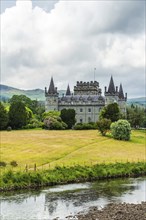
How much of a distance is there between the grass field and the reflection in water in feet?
35.4

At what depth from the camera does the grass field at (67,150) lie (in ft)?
215

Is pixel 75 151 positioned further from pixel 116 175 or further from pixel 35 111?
pixel 35 111

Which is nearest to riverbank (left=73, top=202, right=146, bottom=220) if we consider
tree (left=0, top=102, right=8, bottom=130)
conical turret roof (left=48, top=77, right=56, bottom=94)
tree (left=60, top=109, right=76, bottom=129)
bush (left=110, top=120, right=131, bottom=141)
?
bush (left=110, top=120, right=131, bottom=141)

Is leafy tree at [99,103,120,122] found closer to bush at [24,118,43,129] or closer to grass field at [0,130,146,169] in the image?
bush at [24,118,43,129]

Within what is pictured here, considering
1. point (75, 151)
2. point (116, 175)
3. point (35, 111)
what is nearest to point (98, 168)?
point (116, 175)

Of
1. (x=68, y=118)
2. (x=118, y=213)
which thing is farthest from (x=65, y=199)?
(x=68, y=118)

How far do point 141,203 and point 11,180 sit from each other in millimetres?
15993

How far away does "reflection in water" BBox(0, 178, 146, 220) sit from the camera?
127 feet

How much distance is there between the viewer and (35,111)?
164625mm

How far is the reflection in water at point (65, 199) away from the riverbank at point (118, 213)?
66.4 inches

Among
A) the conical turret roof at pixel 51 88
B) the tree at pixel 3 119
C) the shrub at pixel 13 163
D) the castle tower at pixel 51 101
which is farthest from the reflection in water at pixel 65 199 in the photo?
the conical turret roof at pixel 51 88

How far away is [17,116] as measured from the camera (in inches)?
4648

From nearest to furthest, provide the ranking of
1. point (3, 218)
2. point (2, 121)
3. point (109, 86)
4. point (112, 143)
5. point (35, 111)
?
1. point (3, 218)
2. point (112, 143)
3. point (2, 121)
4. point (109, 86)
5. point (35, 111)

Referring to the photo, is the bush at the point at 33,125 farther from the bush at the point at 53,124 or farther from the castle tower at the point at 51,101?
the castle tower at the point at 51,101
